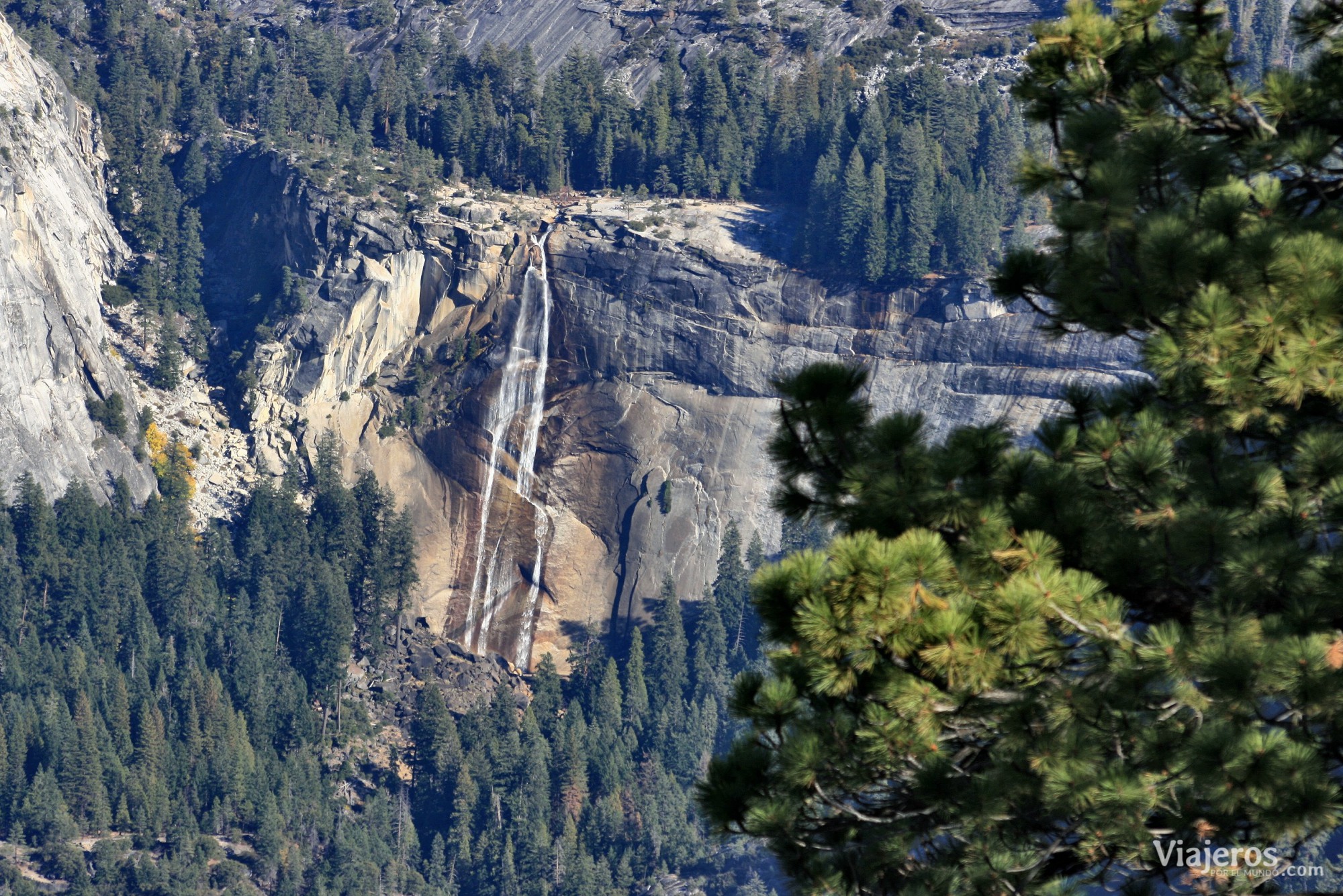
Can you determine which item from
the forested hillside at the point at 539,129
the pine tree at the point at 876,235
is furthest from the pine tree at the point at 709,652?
the forested hillside at the point at 539,129

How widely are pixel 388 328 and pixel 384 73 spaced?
28798 millimetres

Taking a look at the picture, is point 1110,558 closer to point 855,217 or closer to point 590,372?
point 590,372

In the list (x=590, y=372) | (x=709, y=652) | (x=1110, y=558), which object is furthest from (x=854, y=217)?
(x=1110, y=558)

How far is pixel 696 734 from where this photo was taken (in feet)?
365

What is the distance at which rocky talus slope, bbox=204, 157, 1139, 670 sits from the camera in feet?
380

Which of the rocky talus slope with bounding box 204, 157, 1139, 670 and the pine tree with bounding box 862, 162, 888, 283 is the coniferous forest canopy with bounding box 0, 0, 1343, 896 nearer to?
the pine tree with bounding box 862, 162, 888, 283

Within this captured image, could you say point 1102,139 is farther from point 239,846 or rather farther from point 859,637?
point 239,846

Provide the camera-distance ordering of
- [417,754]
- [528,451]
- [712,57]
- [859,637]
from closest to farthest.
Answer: [859,637] → [417,754] → [528,451] → [712,57]

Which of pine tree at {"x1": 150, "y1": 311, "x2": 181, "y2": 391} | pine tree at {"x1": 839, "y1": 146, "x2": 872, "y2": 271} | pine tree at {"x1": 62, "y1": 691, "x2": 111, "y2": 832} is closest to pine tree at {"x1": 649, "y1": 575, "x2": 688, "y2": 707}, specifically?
pine tree at {"x1": 839, "y1": 146, "x2": 872, "y2": 271}

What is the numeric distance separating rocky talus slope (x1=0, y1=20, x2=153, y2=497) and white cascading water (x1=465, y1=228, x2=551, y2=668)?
21731mm

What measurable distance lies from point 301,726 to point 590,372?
97.5 feet

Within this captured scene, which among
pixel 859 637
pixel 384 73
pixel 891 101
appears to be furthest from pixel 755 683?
pixel 384 73

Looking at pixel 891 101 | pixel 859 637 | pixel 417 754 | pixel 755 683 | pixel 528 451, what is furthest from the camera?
pixel 891 101

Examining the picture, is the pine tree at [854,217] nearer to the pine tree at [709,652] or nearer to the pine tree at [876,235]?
the pine tree at [876,235]
